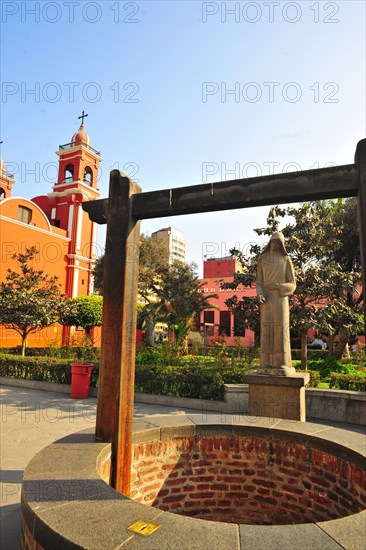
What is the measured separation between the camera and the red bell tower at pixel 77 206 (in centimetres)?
2673

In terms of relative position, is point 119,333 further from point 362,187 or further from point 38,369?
point 38,369

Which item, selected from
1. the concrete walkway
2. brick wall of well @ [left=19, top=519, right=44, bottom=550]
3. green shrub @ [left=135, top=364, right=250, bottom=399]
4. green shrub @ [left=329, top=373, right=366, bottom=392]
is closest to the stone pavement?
the concrete walkway

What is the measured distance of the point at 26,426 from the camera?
6535 mm

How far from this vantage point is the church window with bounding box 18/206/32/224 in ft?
75.3

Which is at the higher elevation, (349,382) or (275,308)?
(275,308)

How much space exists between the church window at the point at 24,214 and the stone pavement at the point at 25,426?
1435 centimetres

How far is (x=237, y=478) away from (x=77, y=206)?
2672cm

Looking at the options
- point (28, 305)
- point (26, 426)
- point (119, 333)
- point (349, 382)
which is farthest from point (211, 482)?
point (28, 305)

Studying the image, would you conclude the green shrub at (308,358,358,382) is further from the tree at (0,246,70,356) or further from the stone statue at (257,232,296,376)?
the tree at (0,246,70,356)

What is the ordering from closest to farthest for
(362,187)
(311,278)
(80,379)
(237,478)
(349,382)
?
(362,187)
(237,478)
(349,382)
(80,379)
(311,278)

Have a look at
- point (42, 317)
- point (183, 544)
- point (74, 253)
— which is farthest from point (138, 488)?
point (74, 253)

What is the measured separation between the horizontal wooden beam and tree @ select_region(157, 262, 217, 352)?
18.7 metres

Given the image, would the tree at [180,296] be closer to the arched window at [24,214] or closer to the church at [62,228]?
the church at [62,228]

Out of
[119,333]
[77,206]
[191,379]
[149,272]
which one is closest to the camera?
[119,333]
